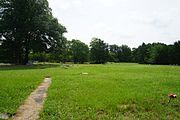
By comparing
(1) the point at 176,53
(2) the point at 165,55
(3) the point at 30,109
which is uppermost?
(1) the point at 176,53

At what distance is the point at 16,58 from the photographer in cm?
6631

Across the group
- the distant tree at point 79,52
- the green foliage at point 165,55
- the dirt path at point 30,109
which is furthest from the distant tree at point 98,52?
the dirt path at point 30,109

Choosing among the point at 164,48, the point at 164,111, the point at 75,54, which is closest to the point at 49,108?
the point at 164,111

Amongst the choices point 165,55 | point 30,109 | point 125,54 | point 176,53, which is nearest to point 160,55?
point 165,55

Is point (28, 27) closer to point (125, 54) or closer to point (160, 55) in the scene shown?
point (160, 55)

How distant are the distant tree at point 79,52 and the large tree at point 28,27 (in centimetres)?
5957

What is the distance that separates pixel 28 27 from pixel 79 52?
206 ft

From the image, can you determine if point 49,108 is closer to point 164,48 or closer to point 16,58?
point 16,58

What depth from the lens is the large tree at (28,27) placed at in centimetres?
5950

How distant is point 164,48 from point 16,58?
73774 mm

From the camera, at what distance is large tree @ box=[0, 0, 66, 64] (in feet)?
195

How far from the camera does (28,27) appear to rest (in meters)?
60.0

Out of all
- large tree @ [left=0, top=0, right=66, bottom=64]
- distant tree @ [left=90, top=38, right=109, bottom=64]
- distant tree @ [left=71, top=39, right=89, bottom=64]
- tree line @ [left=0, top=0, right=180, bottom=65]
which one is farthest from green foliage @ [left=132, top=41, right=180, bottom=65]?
large tree @ [left=0, top=0, right=66, bottom=64]

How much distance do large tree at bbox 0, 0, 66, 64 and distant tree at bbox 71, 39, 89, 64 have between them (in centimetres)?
5957
